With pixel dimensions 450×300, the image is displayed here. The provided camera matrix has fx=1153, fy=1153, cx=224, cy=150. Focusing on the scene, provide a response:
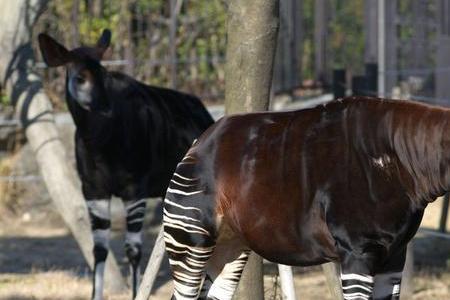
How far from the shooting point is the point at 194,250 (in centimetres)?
502

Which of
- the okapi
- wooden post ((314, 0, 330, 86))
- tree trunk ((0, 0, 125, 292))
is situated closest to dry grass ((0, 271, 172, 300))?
tree trunk ((0, 0, 125, 292))

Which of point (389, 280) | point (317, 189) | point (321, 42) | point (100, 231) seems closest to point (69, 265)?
point (100, 231)

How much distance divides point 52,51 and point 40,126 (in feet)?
4.06

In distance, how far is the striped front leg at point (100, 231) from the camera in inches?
304

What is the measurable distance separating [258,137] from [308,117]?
0.24 meters

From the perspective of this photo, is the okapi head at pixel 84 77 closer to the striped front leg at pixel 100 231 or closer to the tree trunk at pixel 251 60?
the striped front leg at pixel 100 231

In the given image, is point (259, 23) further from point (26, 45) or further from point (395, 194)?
point (26, 45)

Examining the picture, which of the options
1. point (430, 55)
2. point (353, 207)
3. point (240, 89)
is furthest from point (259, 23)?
point (430, 55)

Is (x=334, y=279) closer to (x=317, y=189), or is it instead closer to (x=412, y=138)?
(x=317, y=189)

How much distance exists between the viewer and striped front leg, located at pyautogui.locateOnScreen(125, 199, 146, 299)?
313 inches

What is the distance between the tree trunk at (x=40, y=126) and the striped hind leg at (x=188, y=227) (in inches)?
129

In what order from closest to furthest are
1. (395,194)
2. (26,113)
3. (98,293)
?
(395,194) → (98,293) → (26,113)

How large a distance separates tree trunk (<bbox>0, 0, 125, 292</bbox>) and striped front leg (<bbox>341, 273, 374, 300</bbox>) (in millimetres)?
3960

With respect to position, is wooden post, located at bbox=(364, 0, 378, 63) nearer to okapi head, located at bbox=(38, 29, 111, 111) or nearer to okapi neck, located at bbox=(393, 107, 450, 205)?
okapi head, located at bbox=(38, 29, 111, 111)
